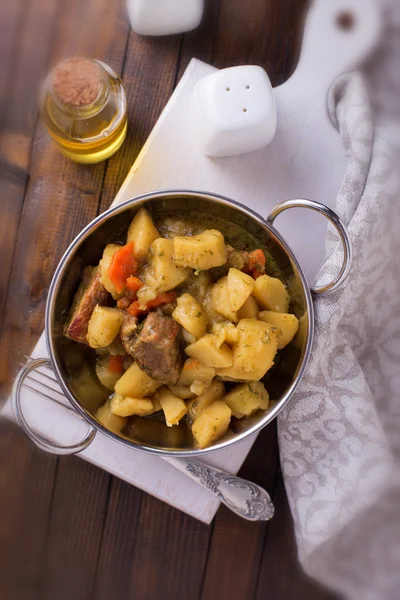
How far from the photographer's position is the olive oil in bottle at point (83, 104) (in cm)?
141

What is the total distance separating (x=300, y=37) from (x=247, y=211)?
0.70 metres

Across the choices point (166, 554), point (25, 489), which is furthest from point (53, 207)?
point (166, 554)

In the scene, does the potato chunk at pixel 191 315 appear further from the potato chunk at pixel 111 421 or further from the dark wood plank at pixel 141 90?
the dark wood plank at pixel 141 90

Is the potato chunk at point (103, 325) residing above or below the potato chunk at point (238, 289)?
below

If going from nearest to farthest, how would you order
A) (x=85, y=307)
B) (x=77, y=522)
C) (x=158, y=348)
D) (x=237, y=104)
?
(x=158, y=348) → (x=85, y=307) → (x=237, y=104) → (x=77, y=522)

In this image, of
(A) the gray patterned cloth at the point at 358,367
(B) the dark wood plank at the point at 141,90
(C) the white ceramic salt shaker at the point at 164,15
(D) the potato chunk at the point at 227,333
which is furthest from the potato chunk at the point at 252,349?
(C) the white ceramic salt shaker at the point at 164,15

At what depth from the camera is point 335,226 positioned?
1.23 meters

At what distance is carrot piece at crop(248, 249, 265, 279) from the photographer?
1309mm

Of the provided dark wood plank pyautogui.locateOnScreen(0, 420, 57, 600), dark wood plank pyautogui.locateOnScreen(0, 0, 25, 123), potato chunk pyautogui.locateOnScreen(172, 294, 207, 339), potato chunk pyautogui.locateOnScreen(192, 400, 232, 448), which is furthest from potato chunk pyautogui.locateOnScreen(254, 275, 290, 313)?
dark wood plank pyautogui.locateOnScreen(0, 0, 25, 123)

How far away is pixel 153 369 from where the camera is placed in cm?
120

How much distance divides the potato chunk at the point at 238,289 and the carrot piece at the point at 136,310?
200 millimetres

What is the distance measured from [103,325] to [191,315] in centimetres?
20

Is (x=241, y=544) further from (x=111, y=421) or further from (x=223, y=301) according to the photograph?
(x=223, y=301)

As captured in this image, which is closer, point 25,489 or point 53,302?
point 53,302
